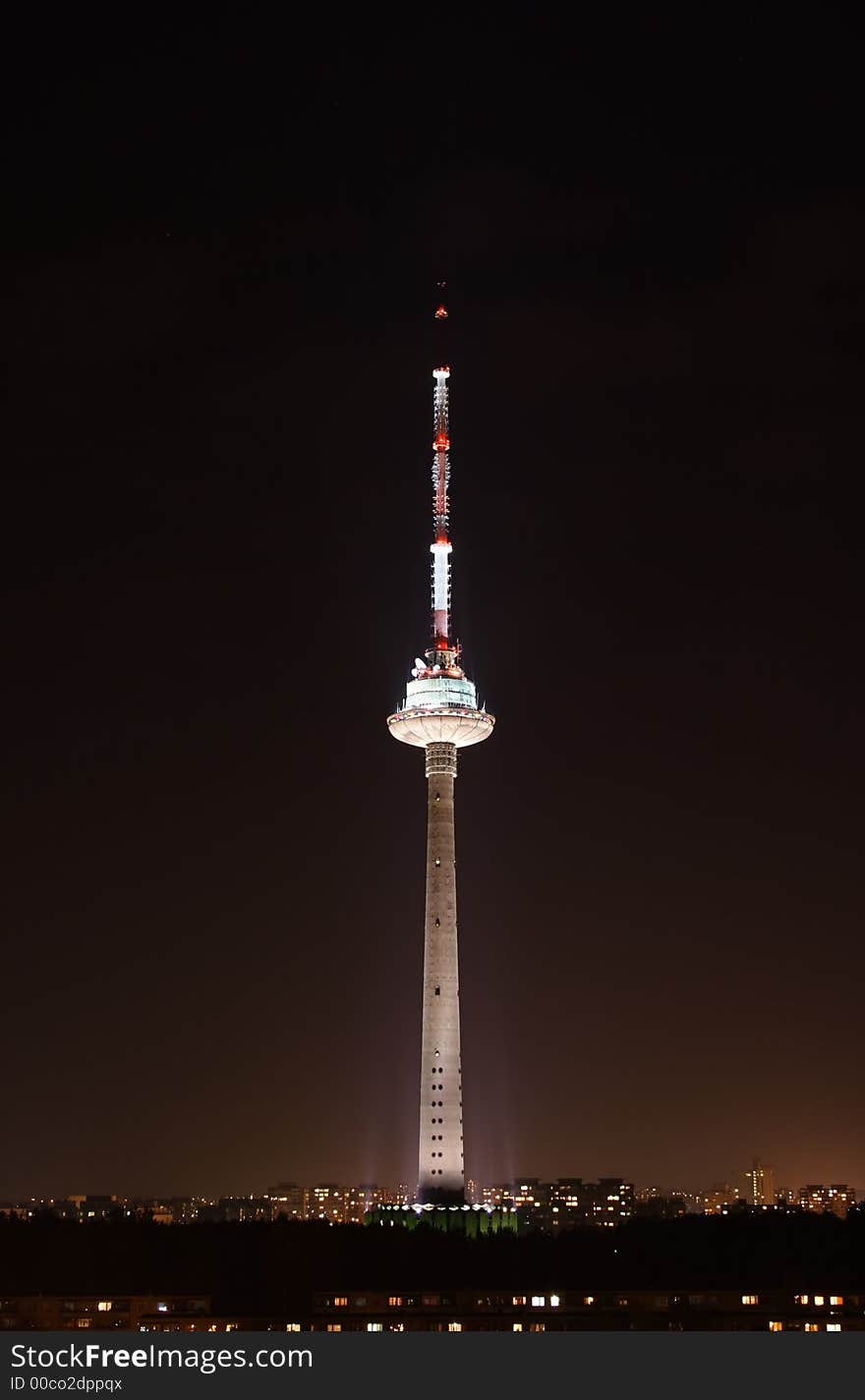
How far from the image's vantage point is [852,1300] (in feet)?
408

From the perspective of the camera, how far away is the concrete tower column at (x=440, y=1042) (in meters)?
166

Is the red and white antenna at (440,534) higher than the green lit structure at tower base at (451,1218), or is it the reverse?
the red and white antenna at (440,534)

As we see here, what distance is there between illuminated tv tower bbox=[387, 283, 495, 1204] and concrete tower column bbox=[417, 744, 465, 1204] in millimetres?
74

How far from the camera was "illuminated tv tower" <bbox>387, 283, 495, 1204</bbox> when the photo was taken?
549ft

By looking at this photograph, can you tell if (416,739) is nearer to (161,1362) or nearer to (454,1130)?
(454,1130)

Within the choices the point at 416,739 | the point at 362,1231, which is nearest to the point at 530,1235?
the point at 362,1231

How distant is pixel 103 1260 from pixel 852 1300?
141 feet

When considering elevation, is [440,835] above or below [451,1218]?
above

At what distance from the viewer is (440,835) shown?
174 m

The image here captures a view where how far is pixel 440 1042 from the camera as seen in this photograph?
168 meters

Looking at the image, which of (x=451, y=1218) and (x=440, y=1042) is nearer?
(x=451, y=1218)

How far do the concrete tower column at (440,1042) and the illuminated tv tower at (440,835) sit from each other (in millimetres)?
74

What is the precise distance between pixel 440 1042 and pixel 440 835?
1642 centimetres

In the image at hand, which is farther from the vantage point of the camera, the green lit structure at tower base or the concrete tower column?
the concrete tower column
